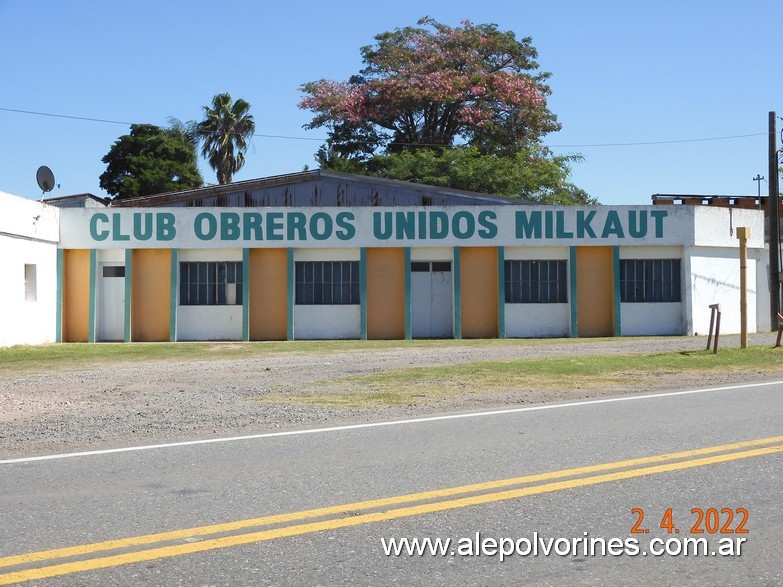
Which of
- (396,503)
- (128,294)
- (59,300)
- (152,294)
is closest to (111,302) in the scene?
(128,294)

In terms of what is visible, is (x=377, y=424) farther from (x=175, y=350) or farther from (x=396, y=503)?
(x=175, y=350)

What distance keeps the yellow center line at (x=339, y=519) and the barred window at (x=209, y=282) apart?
20248mm

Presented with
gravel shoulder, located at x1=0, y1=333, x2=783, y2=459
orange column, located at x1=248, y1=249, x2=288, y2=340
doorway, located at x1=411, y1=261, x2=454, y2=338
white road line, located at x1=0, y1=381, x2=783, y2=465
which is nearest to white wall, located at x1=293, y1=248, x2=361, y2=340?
orange column, located at x1=248, y1=249, x2=288, y2=340

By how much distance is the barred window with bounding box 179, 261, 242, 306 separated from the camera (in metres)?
26.9

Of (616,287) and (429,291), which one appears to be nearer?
(616,287)

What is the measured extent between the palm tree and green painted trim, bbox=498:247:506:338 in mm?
35803

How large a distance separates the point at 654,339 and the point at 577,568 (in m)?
21.2

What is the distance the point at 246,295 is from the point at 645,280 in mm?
11601

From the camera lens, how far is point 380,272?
88.2 ft

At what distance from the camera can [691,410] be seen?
10.7m

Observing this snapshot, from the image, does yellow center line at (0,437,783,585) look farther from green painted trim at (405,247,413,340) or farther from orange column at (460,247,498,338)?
orange column at (460,247,498,338)

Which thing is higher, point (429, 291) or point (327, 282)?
point (327, 282)

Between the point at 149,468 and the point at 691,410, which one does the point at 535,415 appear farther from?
the point at 149,468

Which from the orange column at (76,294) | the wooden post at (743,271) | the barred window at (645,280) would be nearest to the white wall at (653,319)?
the barred window at (645,280)
